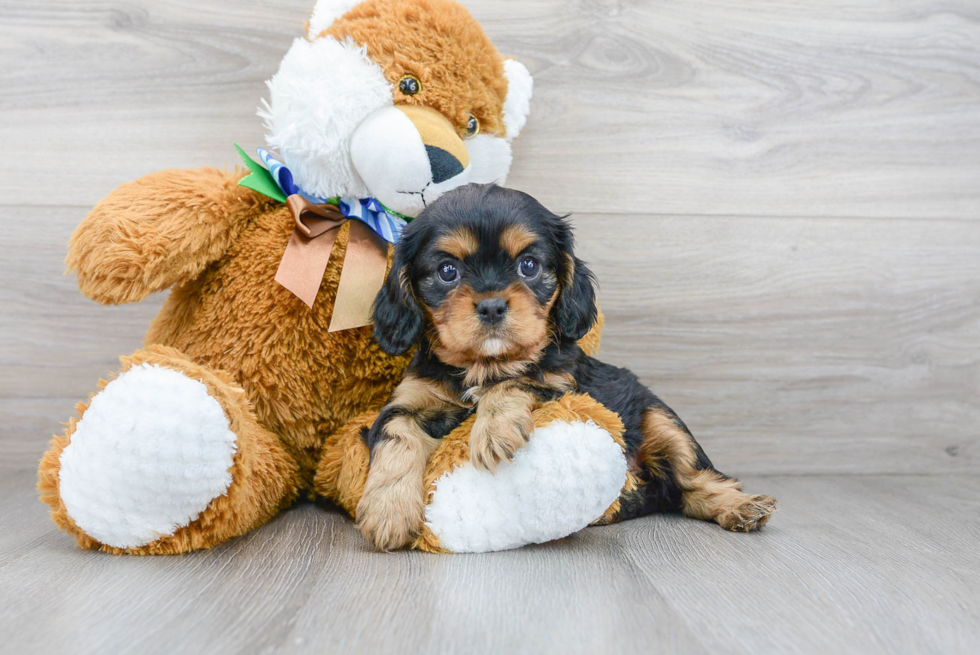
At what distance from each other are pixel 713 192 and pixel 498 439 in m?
1.23

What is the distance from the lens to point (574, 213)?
2092 millimetres

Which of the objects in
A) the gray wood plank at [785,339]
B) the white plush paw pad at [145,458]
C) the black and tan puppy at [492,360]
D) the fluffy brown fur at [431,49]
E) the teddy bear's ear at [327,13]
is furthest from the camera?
the gray wood plank at [785,339]

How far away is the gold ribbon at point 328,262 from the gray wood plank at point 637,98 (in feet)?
1.96

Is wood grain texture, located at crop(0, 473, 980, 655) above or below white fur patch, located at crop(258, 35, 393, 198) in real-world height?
below

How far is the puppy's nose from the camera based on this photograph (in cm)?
130

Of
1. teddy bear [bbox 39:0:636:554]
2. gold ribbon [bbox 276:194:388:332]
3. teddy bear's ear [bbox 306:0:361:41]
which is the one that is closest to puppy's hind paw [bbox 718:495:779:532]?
teddy bear [bbox 39:0:636:554]

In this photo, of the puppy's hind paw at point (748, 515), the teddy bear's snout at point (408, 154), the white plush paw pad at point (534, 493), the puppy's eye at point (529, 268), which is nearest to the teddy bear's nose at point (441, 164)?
the teddy bear's snout at point (408, 154)

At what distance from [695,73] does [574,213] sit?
21.6 inches

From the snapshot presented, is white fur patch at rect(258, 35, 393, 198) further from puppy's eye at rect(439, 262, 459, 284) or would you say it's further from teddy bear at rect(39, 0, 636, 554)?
puppy's eye at rect(439, 262, 459, 284)

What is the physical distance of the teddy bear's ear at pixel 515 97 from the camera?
1.76 m

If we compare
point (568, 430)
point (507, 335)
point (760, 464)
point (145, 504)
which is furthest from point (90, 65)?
point (760, 464)

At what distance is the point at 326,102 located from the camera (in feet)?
4.91

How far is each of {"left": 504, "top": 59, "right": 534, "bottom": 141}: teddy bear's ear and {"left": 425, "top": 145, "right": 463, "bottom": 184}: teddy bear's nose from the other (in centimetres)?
31

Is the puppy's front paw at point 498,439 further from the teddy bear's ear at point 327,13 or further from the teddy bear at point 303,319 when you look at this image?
the teddy bear's ear at point 327,13
